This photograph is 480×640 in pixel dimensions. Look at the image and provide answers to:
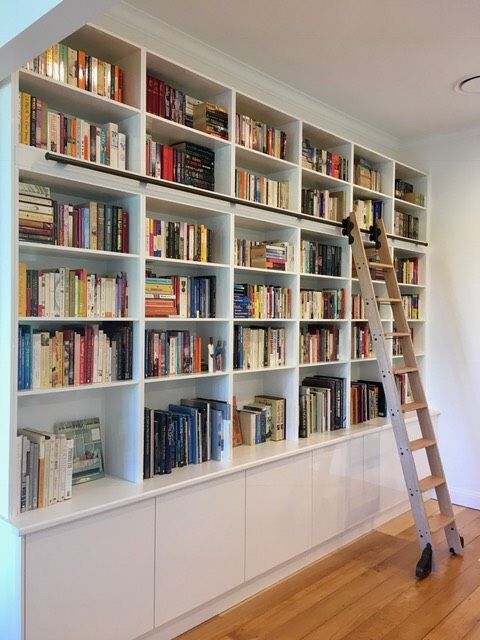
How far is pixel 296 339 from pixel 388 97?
5.54 ft

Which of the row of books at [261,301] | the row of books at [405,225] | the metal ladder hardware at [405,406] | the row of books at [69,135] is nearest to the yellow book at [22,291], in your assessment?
Result: the row of books at [69,135]

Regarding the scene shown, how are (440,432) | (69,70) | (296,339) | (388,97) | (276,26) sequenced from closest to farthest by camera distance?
(69,70) < (276,26) < (296,339) < (388,97) < (440,432)

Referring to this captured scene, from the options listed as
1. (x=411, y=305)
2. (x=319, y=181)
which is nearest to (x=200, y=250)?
(x=319, y=181)

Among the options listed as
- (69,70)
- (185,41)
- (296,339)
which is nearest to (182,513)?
(296,339)

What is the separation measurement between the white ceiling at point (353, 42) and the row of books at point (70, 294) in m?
1.30

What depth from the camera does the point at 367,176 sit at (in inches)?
149

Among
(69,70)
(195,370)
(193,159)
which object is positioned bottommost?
(195,370)

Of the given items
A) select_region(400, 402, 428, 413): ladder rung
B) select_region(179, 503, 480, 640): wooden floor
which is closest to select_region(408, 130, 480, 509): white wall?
select_region(400, 402, 428, 413): ladder rung

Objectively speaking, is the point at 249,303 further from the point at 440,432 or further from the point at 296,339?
the point at 440,432

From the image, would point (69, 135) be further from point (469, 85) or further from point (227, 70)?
point (469, 85)

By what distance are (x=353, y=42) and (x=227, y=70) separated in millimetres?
695

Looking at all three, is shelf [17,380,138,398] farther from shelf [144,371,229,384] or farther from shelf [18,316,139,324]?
shelf [18,316,139,324]

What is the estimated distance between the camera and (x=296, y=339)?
126 inches

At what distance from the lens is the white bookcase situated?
2.01 metres
